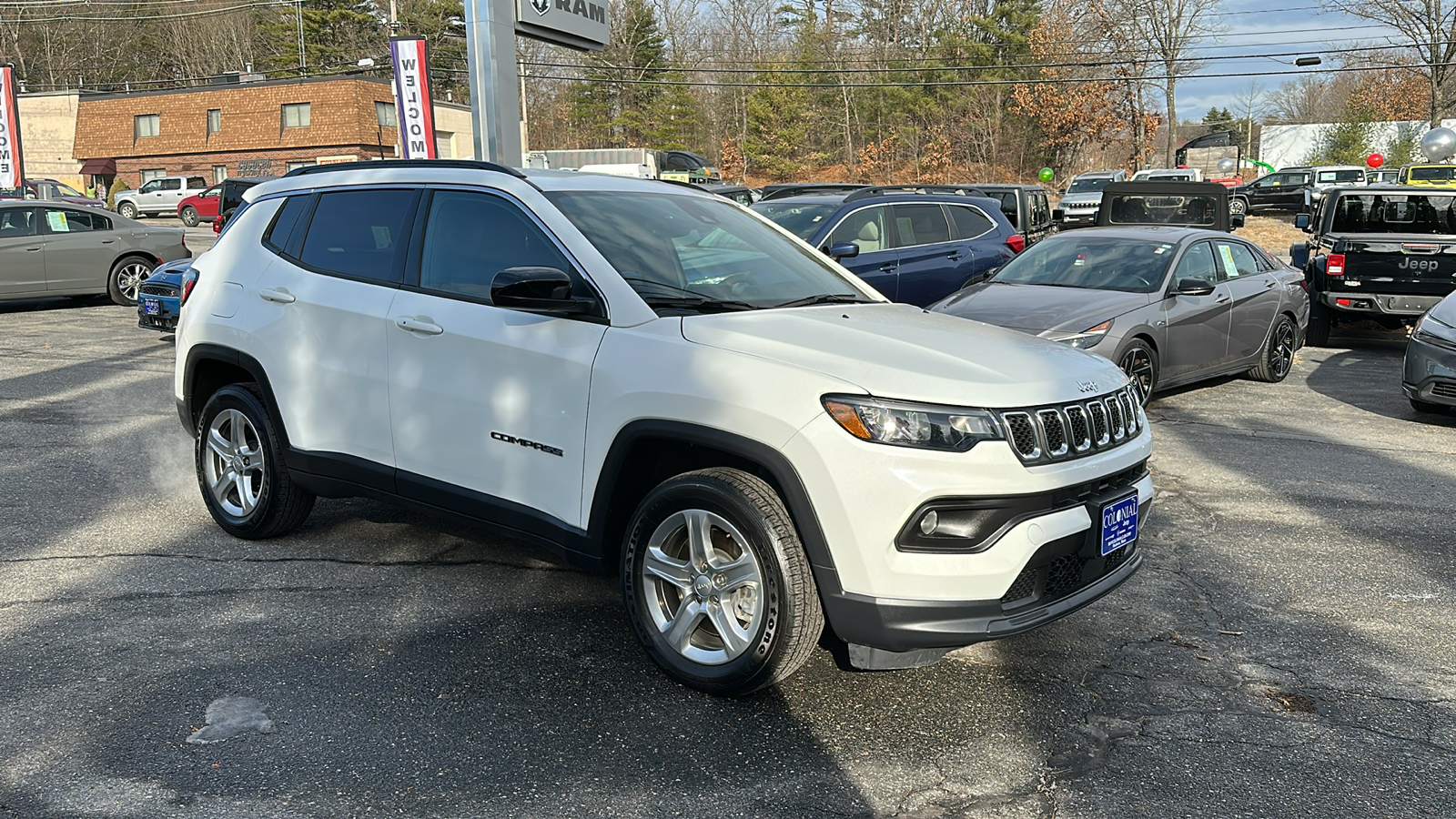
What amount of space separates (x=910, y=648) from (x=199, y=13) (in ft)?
285

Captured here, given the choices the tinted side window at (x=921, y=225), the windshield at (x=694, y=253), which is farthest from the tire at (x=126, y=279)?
the windshield at (x=694, y=253)

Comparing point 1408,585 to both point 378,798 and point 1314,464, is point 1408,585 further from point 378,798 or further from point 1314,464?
point 378,798

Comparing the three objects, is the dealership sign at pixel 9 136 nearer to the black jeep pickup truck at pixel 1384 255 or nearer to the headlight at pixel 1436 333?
the black jeep pickup truck at pixel 1384 255

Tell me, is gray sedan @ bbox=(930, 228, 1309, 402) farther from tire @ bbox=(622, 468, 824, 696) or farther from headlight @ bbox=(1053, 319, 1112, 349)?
tire @ bbox=(622, 468, 824, 696)

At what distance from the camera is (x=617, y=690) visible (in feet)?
12.9

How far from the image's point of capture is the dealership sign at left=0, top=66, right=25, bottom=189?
28.6m

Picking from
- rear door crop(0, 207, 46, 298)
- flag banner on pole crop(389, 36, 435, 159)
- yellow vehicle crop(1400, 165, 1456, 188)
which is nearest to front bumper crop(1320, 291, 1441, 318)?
rear door crop(0, 207, 46, 298)

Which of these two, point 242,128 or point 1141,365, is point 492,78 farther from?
point 242,128

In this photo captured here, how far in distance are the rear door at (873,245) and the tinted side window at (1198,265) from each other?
300cm

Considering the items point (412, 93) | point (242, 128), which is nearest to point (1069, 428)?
point (412, 93)

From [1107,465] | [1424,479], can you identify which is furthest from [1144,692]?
[1424,479]

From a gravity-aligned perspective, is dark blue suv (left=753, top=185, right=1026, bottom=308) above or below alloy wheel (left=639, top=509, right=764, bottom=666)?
above

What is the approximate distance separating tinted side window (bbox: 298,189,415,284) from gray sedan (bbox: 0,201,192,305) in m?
13.0

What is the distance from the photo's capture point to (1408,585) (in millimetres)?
5184
